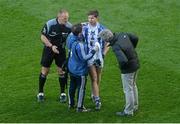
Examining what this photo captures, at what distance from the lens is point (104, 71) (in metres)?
13.2

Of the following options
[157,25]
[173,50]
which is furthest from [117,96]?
[157,25]

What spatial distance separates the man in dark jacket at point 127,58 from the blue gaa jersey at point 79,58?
1.61 ft

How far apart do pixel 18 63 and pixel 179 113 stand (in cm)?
501

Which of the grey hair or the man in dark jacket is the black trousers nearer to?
the man in dark jacket

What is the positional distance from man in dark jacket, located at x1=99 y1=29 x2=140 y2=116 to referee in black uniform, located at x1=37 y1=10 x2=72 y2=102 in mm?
1219

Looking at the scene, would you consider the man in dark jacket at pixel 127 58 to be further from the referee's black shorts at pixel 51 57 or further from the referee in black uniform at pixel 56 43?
the referee's black shorts at pixel 51 57

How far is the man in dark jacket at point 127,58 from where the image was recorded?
9898 millimetres

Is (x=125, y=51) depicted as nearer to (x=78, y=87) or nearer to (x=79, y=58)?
(x=79, y=58)

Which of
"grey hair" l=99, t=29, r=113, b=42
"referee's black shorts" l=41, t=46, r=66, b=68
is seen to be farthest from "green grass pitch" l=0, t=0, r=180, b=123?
"grey hair" l=99, t=29, r=113, b=42

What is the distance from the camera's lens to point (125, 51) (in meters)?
10.0

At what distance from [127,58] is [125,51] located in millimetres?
136

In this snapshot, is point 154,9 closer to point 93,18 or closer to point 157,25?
point 157,25

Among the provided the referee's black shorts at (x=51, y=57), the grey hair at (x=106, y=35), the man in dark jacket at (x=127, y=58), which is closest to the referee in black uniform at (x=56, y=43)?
the referee's black shorts at (x=51, y=57)

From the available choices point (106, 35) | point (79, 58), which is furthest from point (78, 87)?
point (106, 35)
